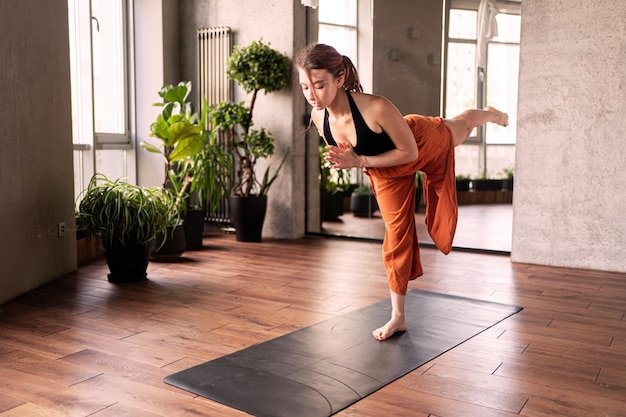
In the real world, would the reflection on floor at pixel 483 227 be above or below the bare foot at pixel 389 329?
above

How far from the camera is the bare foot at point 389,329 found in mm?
3027

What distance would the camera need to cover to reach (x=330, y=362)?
106 inches

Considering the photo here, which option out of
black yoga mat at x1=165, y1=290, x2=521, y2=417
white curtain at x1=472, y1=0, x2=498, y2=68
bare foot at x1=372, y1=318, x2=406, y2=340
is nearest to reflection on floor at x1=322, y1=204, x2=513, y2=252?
white curtain at x1=472, y1=0, x2=498, y2=68

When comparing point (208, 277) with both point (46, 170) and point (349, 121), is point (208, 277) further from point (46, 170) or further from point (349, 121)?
point (349, 121)

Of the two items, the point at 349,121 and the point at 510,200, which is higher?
the point at 349,121

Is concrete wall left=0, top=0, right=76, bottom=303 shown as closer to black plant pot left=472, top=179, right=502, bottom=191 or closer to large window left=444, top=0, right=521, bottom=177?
large window left=444, top=0, right=521, bottom=177

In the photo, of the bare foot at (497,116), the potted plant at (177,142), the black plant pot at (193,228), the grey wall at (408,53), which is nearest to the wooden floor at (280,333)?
the potted plant at (177,142)

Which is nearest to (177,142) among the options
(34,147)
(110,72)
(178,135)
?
(178,135)

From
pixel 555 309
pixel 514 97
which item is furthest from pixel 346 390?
pixel 514 97

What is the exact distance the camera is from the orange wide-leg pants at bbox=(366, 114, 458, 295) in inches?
119

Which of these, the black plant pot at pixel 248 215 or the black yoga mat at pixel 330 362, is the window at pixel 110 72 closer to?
the black plant pot at pixel 248 215

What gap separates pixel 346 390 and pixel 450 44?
11.7ft

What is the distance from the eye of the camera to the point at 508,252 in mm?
5180

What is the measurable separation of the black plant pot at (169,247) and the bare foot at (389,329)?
2.17 metres
